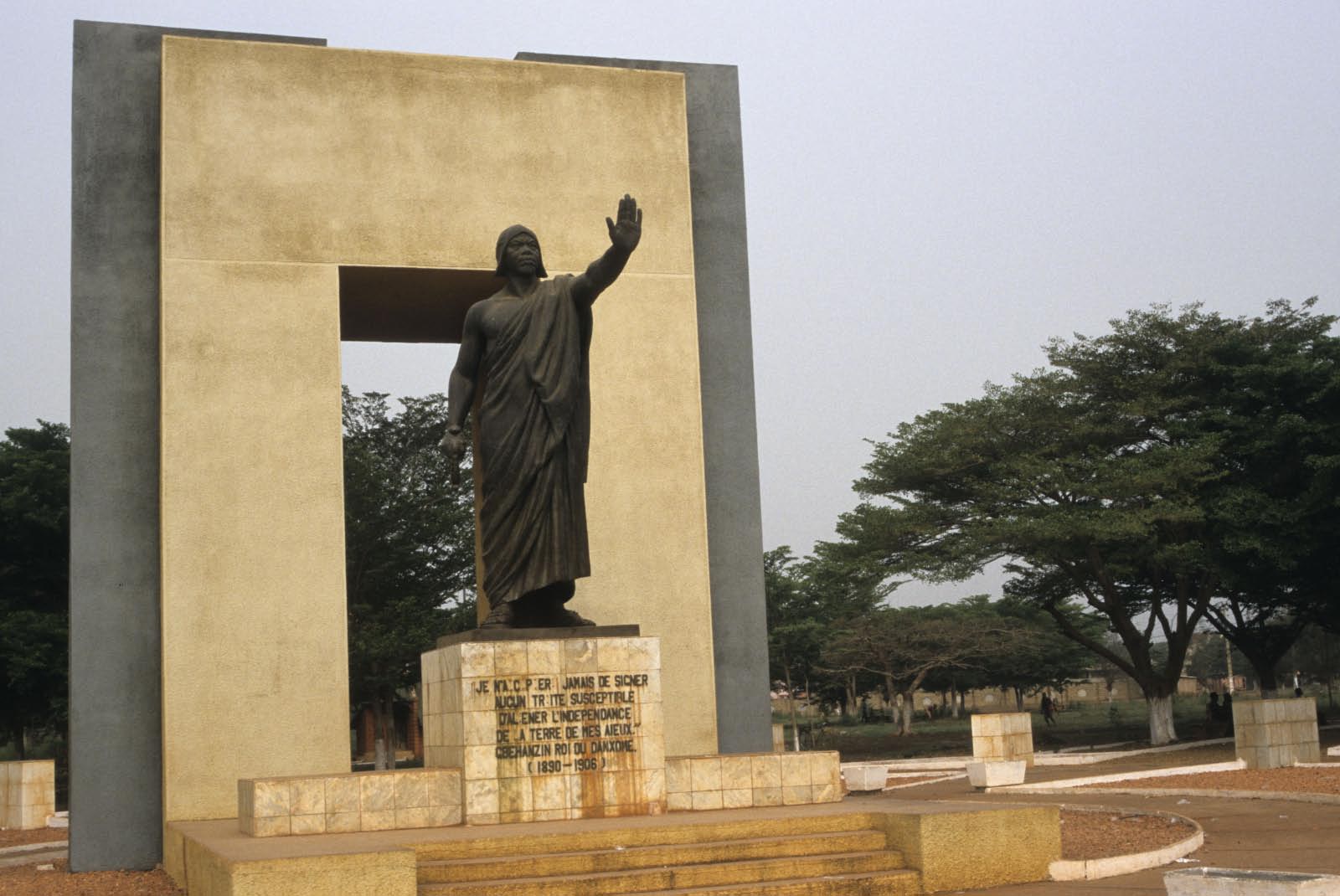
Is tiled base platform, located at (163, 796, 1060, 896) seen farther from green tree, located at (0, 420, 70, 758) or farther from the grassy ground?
the grassy ground

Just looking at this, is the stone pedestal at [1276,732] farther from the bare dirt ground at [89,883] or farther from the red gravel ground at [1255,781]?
the bare dirt ground at [89,883]

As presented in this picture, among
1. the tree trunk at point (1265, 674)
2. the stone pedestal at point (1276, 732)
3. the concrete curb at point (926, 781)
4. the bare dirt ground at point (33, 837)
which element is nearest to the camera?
the bare dirt ground at point (33, 837)

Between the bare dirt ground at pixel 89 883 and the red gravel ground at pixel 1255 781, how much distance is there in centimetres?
931

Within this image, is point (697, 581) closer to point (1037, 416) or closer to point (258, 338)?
point (258, 338)

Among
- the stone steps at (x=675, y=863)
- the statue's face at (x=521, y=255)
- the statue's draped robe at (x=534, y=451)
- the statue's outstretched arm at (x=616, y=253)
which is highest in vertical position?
the statue's face at (x=521, y=255)

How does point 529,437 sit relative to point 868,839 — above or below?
above

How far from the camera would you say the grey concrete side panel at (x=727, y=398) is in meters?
12.4

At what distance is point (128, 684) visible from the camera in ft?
36.5

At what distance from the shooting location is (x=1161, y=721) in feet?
90.5

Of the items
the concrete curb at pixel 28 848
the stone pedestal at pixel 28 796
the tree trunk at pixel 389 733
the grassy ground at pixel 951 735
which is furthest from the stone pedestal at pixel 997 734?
the stone pedestal at pixel 28 796

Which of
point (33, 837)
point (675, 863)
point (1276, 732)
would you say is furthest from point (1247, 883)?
point (33, 837)

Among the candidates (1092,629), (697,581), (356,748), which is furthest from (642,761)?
(1092,629)

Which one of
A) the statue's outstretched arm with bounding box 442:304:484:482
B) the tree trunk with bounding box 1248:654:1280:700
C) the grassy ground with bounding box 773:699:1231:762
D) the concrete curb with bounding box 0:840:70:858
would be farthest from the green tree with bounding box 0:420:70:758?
the tree trunk with bounding box 1248:654:1280:700

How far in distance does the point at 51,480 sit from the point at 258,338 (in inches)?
727
